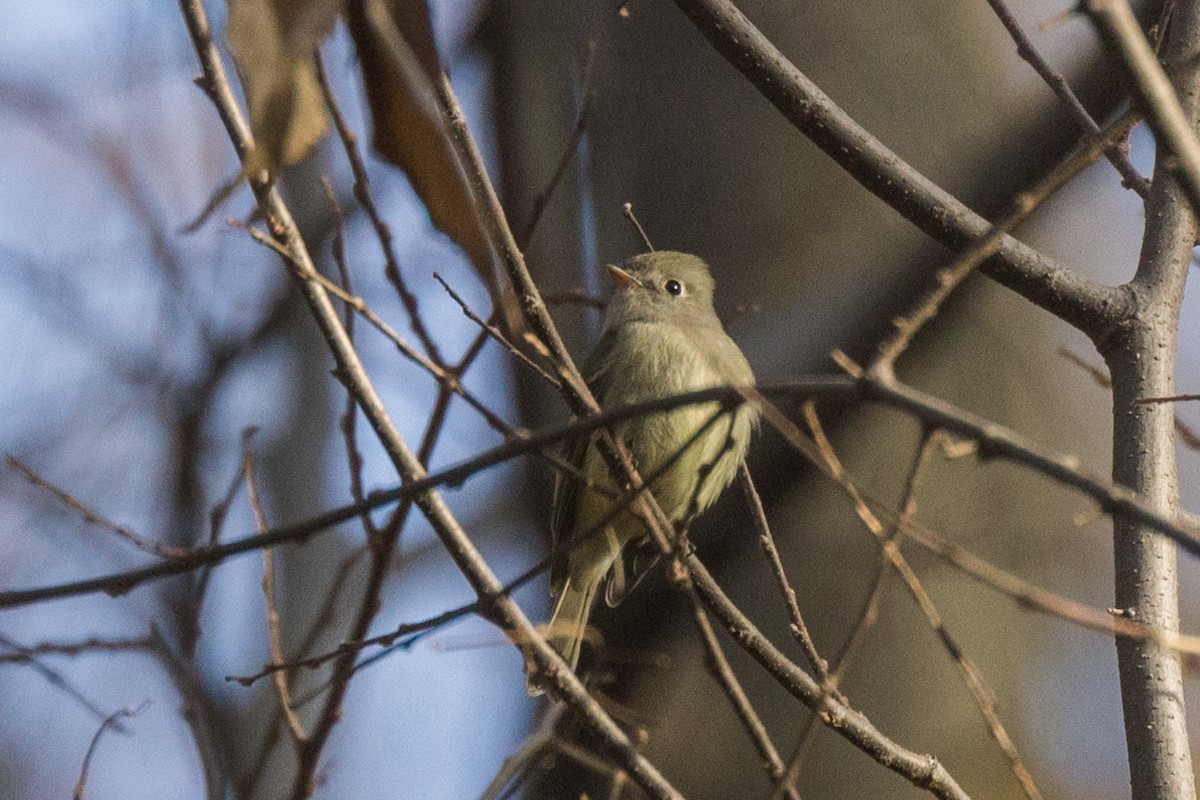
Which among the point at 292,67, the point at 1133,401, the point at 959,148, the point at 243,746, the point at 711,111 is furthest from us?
the point at 243,746

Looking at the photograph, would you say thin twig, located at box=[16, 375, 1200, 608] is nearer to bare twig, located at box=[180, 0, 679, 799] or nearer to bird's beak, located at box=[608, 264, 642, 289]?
bare twig, located at box=[180, 0, 679, 799]

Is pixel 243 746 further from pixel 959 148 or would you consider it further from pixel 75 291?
pixel 959 148

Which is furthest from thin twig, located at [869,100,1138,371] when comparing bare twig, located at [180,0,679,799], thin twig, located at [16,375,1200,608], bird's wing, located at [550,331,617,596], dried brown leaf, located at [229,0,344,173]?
bird's wing, located at [550,331,617,596]

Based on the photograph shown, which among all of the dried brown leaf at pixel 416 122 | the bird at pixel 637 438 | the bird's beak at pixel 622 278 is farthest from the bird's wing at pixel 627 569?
the dried brown leaf at pixel 416 122

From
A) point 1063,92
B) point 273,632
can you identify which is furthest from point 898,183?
point 273,632

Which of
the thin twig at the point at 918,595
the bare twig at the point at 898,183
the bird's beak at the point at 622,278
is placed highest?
the bird's beak at the point at 622,278

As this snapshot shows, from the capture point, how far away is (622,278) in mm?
4703

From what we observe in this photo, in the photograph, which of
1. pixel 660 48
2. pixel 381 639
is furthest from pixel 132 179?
pixel 381 639

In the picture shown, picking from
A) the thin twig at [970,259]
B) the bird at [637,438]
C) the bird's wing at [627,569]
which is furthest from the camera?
the bird's wing at [627,569]

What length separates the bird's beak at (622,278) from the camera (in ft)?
15.3

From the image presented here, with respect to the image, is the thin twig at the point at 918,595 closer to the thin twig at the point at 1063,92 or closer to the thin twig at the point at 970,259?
the thin twig at the point at 970,259

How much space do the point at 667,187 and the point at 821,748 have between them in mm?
2028

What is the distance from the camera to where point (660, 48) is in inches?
187

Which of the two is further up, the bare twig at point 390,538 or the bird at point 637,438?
the bird at point 637,438
